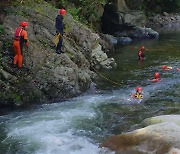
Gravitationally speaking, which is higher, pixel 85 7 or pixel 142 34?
pixel 85 7

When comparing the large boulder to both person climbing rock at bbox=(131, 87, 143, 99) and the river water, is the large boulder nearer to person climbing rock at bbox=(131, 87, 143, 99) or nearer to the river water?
the river water

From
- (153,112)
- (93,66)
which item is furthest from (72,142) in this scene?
(93,66)

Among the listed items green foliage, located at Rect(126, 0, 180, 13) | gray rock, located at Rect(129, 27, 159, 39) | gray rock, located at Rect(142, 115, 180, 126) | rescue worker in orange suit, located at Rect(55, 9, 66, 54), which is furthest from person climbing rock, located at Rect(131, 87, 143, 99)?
green foliage, located at Rect(126, 0, 180, 13)

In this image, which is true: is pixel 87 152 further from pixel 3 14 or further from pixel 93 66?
pixel 93 66

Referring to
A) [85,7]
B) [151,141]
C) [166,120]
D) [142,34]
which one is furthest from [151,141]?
[142,34]

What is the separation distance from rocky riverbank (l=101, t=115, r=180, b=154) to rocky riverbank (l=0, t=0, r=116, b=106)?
4.92m

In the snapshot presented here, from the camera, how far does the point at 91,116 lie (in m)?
12.4

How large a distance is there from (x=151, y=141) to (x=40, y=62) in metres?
6.93

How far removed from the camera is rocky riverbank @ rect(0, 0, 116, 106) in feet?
43.9

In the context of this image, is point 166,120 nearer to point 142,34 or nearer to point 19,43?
point 19,43

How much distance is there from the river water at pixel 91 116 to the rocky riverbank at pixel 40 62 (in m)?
0.59

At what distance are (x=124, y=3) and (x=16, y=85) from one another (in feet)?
71.7

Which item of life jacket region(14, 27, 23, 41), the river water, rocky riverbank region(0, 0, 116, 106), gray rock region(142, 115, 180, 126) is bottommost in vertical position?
the river water

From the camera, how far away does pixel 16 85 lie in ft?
43.7
